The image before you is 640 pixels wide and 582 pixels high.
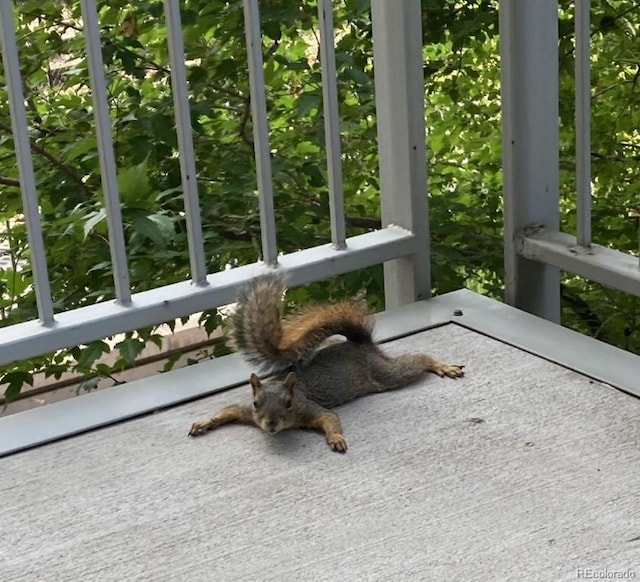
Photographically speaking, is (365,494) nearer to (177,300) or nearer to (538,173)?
(177,300)

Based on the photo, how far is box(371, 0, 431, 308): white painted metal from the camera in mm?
2277

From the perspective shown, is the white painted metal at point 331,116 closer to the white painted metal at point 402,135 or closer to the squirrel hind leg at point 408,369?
the white painted metal at point 402,135

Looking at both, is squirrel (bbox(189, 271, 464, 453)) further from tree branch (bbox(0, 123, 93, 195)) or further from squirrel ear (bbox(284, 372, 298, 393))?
tree branch (bbox(0, 123, 93, 195))

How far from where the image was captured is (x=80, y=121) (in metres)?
2.68

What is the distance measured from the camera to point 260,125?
6.99ft

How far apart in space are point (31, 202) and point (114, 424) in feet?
1.34

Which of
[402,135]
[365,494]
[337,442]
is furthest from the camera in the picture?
[402,135]

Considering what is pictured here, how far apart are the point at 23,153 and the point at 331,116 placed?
620 mm

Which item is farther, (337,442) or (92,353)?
(92,353)

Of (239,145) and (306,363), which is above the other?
(239,145)

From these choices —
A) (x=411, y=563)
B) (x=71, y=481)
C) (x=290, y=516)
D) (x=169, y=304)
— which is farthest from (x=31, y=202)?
(x=411, y=563)

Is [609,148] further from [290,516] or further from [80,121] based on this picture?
[290,516]

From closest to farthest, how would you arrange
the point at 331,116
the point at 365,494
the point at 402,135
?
the point at 365,494 → the point at 331,116 → the point at 402,135

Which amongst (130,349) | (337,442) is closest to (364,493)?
(337,442)
